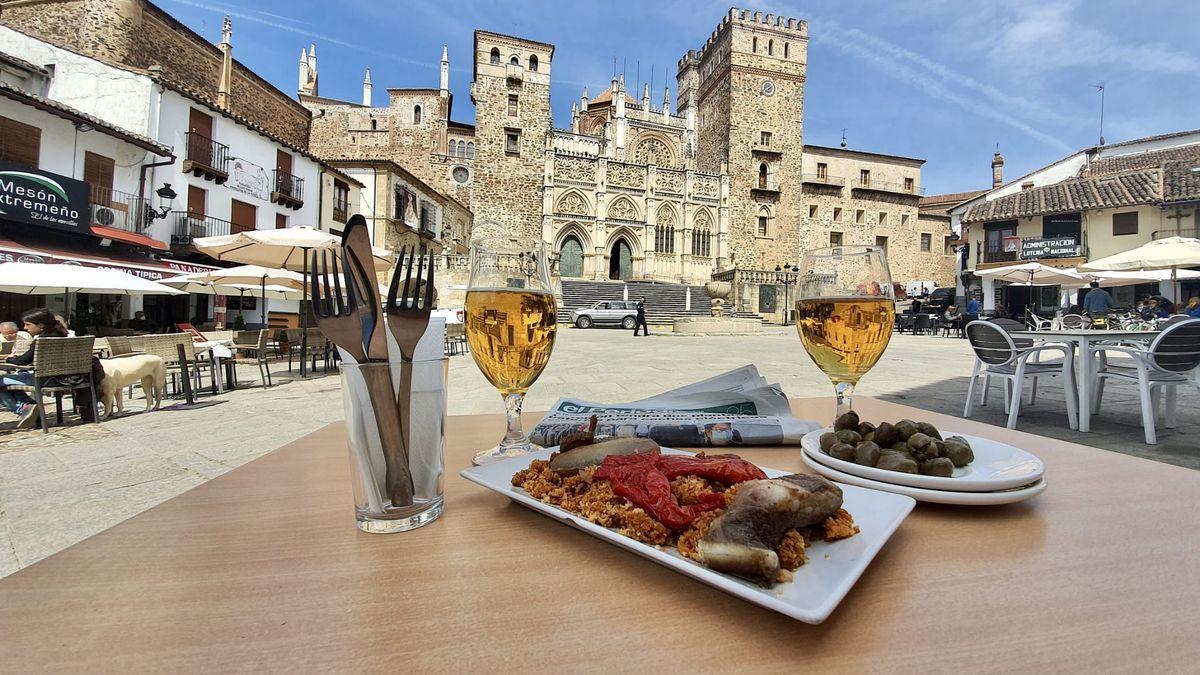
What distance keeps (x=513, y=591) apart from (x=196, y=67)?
29225 millimetres

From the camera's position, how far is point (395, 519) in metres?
0.60

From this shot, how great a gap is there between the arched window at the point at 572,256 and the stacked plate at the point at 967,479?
31.9m

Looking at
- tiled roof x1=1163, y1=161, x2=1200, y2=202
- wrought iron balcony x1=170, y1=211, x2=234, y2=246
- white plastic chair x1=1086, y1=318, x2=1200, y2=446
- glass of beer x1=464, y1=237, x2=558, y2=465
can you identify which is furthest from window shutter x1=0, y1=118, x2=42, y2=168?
tiled roof x1=1163, y1=161, x2=1200, y2=202

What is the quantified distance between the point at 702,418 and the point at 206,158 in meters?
18.8

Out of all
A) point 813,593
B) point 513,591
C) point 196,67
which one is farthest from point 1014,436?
point 196,67

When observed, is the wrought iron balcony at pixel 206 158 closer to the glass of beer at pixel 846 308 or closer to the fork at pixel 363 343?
the fork at pixel 363 343

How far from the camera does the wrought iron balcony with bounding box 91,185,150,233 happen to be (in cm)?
Result: 1212

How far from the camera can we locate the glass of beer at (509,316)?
2.92 feet

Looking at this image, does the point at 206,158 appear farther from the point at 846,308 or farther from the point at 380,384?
the point at 846,308

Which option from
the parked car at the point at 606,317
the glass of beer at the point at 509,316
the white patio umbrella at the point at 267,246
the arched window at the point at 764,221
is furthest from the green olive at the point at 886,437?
the arched window at the point at 764,221

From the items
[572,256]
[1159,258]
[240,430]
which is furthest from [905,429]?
[572,256]

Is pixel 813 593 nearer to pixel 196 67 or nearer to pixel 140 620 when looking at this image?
pixel 140 620

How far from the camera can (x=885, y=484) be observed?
0.71 metres

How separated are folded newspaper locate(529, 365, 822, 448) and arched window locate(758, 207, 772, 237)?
36.8 meters
